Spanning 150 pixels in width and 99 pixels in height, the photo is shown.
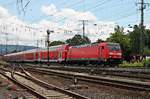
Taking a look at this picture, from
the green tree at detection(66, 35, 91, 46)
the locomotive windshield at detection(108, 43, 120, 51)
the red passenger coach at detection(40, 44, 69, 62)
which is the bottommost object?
the red passenger coach at detection(40, 44, 69, 62)

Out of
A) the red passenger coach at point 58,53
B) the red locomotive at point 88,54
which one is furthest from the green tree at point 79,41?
the red locomotive at point 88,54

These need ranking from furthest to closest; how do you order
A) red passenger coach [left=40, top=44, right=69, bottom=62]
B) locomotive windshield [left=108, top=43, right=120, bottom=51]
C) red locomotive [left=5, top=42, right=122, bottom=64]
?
red passenger coach [left=40, top=44, right=69, bottom=62] < locomotive windshield [left=108, top=43, right=120, bottom=51] < red locomotive [left=5, top=42, right=122, bottom=64]

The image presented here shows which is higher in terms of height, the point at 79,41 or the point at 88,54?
the point at 79,41

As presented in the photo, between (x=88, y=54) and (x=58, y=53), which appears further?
(x=58, y=53)

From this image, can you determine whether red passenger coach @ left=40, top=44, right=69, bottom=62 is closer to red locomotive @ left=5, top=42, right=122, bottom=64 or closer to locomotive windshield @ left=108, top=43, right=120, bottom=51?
red locomotive @ left=5, top=42, right=122, bottom=64

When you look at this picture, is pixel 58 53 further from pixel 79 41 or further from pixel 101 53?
pixel 79 41

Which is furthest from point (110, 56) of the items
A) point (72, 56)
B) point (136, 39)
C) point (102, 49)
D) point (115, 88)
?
point (136, 39)

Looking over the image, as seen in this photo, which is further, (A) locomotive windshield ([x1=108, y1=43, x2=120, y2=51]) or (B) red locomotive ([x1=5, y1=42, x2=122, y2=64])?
(A) locomotive windshield ([x1=108, y1=43, x2=120, y2=51])

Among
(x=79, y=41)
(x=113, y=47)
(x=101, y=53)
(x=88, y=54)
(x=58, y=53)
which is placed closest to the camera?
(x=101, y=53)

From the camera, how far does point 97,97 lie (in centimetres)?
1652

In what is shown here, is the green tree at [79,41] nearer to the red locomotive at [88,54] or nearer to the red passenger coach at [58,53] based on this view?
the red passenger coach at [58,53]

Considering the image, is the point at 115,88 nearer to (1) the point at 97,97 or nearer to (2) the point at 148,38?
(1) the point at 97,97

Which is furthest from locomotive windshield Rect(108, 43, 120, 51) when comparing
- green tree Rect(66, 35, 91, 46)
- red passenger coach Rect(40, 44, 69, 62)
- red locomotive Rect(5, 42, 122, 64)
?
green tree Rect(66, 35, 91, 46)

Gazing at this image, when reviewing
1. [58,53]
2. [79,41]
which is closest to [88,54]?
[58,53]
